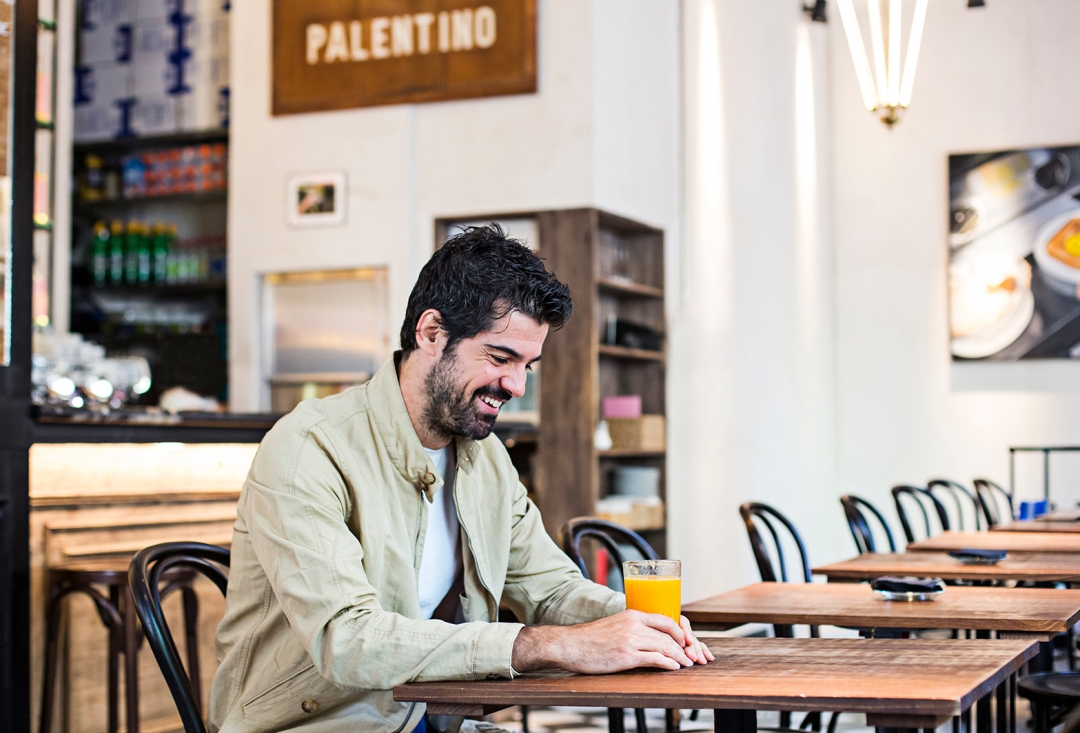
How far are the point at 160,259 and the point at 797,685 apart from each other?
5956 millimetres

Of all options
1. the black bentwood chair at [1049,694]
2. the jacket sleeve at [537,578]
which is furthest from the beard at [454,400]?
the black bentwood chair at [1049,694]

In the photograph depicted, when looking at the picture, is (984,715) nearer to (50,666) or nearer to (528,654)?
(528,654)

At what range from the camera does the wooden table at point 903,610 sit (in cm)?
193

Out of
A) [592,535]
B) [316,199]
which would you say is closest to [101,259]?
[316,199]

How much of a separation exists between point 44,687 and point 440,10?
3.47 metres

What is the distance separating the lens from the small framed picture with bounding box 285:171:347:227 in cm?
581

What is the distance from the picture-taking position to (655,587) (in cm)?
163

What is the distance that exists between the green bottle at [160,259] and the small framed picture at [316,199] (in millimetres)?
1193

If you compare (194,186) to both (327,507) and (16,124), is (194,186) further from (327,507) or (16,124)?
(327,507)

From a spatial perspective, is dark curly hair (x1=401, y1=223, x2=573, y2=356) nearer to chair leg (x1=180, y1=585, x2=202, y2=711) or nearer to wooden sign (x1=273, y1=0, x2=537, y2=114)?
chair leg (x1=180, y1=585, x2=202, y2=711)

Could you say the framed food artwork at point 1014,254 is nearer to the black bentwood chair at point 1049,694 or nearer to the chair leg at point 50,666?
the black bentwood chair at point 1049,694

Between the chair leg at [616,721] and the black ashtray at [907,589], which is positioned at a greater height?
the black ashtray at [907,589]

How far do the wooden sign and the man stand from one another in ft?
12.5

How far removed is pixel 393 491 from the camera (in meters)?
1.75
